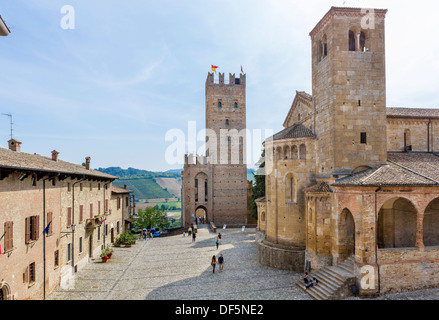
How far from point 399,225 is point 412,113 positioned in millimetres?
9931

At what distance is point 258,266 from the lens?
73.2ft

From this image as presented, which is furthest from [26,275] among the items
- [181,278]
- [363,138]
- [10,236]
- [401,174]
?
[363,138]

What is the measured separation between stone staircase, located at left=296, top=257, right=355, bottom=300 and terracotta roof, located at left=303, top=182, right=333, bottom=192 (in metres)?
4.29

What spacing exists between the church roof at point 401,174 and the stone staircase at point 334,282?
4.67 meters

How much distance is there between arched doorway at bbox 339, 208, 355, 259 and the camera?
58.7 ft

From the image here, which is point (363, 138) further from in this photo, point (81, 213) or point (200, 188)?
point (200, 188)

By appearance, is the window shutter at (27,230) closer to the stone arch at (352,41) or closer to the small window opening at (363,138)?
the small window opening at (363,138)

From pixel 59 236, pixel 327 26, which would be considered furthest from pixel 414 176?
pixel 59 236

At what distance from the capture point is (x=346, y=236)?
1800 centimetres

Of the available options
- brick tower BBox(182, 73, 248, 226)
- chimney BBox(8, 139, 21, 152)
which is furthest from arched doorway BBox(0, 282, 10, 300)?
brick tower BBox(182, 73, 248, 226)

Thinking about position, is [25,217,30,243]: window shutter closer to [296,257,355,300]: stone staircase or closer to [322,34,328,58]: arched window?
[296,257,355,300]: stone staircase

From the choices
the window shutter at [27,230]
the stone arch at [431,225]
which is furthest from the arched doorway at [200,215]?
the window shutter at [27,230]

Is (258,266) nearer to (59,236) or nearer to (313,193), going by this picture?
(313,193)
